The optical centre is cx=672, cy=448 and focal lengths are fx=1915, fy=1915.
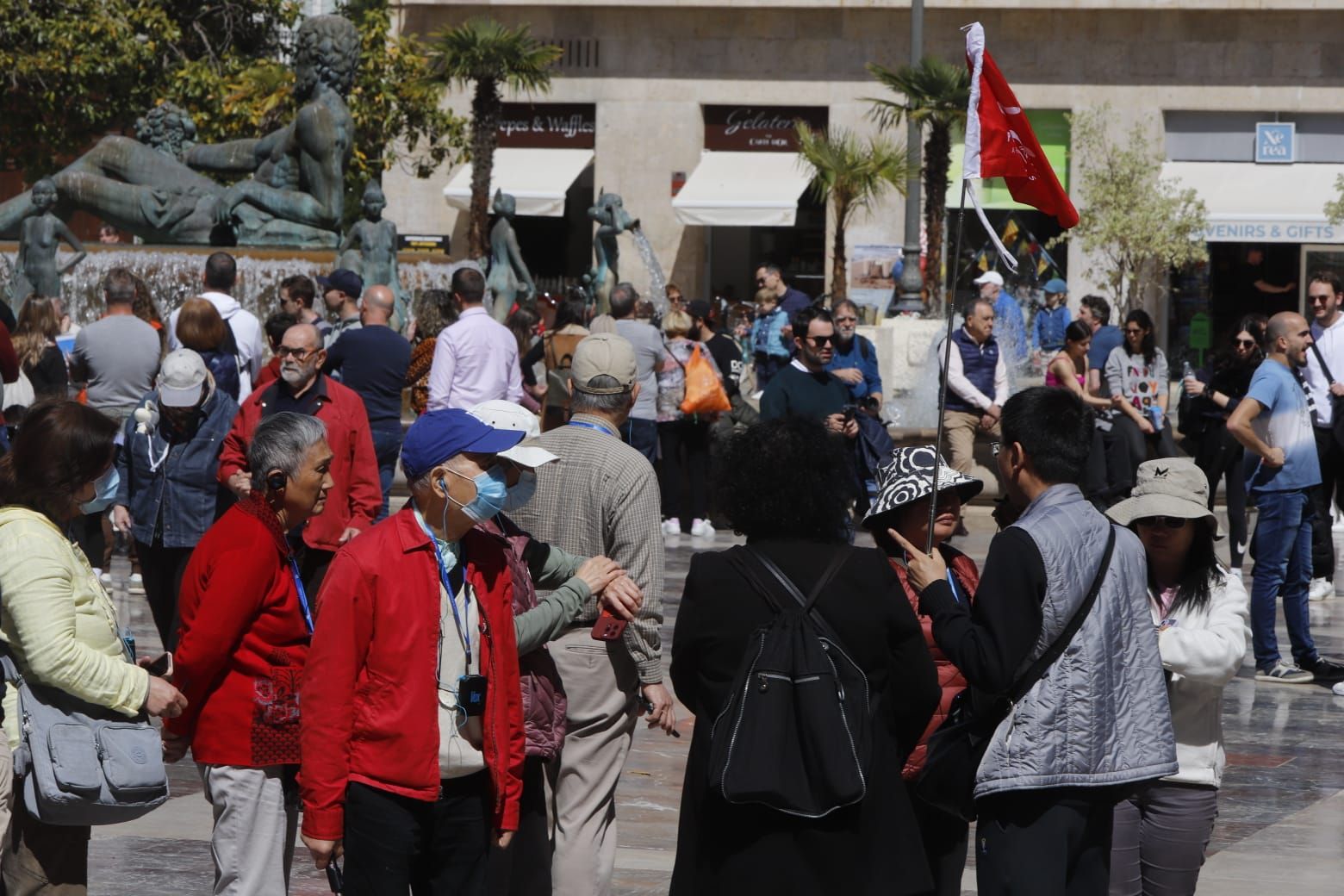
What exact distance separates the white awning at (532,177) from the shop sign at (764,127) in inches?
113

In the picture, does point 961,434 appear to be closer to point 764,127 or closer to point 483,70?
point 483,70

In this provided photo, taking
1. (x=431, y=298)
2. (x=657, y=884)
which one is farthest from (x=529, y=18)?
(x=657, y=884)

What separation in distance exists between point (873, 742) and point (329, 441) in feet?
13.3

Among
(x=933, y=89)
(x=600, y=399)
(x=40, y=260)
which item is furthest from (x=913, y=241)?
(x=600, y=399)

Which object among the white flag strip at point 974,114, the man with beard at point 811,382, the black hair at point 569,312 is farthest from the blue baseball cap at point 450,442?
the black hair at point 569,312

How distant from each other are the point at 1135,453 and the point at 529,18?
27992 mm

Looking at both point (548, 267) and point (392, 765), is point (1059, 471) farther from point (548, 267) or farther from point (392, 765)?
point (548, 267)

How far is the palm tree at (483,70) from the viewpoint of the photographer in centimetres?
3125

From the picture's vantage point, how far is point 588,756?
5.54 meters

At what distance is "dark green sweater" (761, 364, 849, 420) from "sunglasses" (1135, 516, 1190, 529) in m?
6.27

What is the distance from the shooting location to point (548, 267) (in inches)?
1569

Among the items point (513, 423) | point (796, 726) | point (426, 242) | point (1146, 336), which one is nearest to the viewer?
point (796, 726)

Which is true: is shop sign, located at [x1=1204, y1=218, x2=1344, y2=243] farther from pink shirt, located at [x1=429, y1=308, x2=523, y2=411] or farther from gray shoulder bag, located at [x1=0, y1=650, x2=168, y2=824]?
gray shoulder bag, located at [x1=0, y1=650, x2=168, y2=824]

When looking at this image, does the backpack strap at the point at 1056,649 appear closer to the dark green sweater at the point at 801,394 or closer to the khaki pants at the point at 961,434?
the dark green sweater at the point at 801,394
